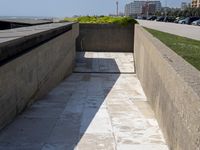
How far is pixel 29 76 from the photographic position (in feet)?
26.1

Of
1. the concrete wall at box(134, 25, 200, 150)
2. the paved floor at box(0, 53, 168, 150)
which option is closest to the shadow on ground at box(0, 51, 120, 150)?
the paved floor at box(0, 53, 168, 150)

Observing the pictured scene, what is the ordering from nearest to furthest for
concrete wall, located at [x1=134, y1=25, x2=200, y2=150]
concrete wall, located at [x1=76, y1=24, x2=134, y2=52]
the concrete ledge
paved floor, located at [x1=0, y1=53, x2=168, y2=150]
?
concrete wall, located at [x1=134, y1=25, x2=200, y2=150] → paved floor, located at [x1=0, y1=53, x2=168, y2=150] → the concrete ledge → concrete wall, located at [x1=76, y1=24, x2=134, y2=52]

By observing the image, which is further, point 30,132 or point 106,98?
point 106,98

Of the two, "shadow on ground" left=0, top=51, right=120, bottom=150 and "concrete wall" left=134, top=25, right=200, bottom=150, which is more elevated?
"concrete wall" left=134, top=25, right=200, bottom=150

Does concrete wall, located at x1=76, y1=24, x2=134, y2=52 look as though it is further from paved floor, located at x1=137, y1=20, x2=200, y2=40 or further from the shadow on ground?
the shadow on ground

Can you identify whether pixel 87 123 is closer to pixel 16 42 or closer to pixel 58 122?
pixel 58 122

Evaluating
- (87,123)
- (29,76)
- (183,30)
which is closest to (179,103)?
(87,123)

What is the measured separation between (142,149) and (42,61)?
15.8 ft

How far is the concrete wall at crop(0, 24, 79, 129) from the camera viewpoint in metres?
6.23

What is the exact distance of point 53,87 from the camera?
11117 mm

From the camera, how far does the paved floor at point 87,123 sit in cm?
562

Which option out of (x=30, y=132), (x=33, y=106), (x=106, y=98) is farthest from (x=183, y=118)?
(x=106, y=98)

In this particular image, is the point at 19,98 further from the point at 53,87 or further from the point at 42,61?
the point at 53,87

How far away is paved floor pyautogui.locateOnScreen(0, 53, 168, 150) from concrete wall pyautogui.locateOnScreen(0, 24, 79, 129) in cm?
24
